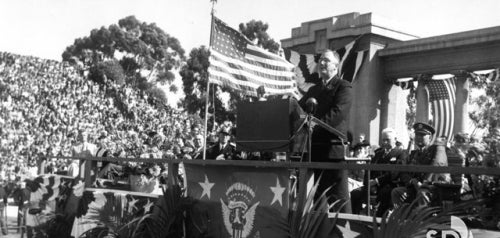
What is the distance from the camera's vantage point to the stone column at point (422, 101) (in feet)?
56.6

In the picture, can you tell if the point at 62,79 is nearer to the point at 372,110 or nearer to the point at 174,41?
the point at 372,110

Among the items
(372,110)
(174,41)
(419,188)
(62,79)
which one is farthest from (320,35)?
(174,41)

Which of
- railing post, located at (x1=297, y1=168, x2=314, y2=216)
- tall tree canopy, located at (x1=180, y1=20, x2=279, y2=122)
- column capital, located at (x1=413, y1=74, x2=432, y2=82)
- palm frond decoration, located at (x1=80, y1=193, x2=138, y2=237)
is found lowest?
palm frond decoration, located at (x1=80, y1=193, x2=138, y2=237)

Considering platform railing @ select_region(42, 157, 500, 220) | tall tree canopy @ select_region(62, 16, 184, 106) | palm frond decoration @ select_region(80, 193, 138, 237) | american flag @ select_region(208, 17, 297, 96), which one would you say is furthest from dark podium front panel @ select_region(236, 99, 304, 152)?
tall tree canopy @ select_region(62, 16, 184, 106)

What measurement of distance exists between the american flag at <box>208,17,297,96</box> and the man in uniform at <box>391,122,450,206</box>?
10.5 ft

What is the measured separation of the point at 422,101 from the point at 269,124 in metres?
12.8

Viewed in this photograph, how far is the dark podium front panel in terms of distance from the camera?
213 inches

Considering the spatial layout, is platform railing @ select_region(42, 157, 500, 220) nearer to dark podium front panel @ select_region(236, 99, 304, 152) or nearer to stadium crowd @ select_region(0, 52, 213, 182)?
dark podium front panel @ select_region(236, 99, 304, 152)

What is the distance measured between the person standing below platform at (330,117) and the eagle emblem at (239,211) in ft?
2.20

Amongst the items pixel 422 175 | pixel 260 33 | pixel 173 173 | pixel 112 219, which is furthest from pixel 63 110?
pixel 422 175

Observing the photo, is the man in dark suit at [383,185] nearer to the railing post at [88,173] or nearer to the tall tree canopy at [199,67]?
the railing post at [88,173]

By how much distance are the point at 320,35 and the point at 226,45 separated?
908cm

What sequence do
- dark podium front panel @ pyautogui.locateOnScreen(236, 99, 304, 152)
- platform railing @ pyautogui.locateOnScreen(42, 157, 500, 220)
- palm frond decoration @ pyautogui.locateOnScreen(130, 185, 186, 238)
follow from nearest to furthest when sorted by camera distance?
platform railing @ pyautogui.locateOnScreen(42, 157, 500, 220) < dark podium front panel @ pyautogui.locateOnScreen(236, 99, 304, 152) < palm frond decoration @ pyautogui.locateOnScreen(130, 185, 186, 238)

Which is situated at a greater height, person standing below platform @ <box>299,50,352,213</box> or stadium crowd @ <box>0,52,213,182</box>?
stadium crowd @ <box>0,52,213,182</box>
